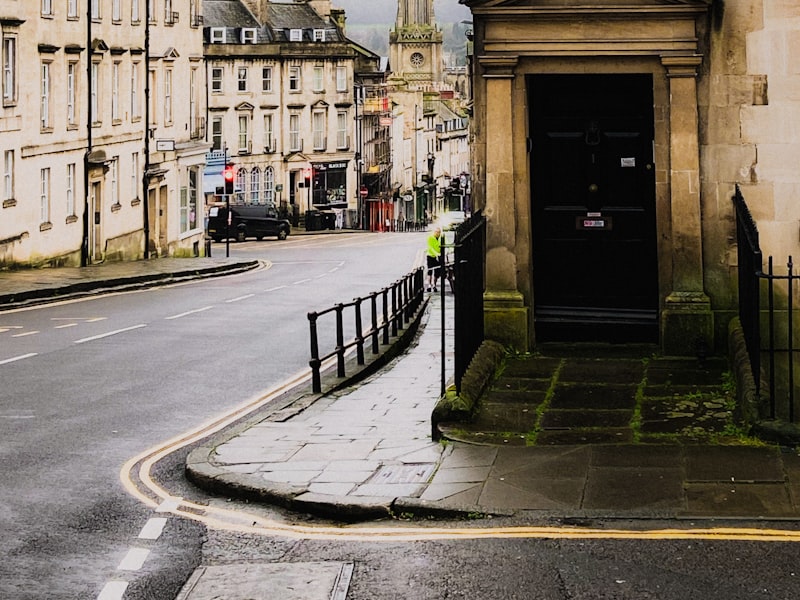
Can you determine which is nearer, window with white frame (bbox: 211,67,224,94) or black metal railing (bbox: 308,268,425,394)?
black metal railing (bbox: 308,268,425,394)

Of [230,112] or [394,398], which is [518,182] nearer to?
[394,398]

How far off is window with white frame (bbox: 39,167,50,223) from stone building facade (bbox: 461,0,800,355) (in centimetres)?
2581

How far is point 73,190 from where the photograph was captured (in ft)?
139

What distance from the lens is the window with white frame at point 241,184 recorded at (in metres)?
89.6

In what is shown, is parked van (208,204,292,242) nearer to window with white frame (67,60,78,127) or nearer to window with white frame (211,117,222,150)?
window with white frame (211,117,222,150)

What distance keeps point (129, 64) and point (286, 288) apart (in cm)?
1577

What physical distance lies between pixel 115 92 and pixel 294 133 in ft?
156

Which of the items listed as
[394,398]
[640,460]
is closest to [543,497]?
[640,460]

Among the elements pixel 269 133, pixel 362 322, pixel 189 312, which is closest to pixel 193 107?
pixel 189 312

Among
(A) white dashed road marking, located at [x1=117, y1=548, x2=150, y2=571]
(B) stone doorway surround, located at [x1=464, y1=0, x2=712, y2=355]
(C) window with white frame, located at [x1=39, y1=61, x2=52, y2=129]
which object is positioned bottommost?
(A) white dashed road marking, located at [x1=117, y1=548, x2=150, y2=571]

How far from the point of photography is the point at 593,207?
15930mm

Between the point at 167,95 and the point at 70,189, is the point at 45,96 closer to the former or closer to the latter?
the point at 70,189

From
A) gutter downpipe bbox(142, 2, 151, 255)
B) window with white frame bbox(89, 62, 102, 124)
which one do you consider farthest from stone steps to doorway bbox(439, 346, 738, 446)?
gutter downpipe bbox(142, 2, 151, 255)

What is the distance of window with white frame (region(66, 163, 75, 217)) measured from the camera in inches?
1646
